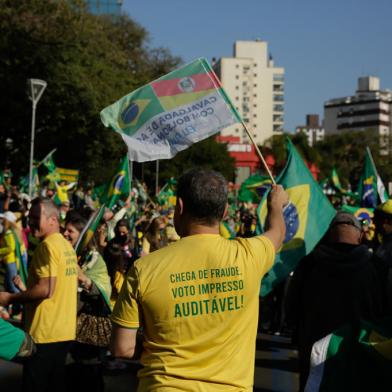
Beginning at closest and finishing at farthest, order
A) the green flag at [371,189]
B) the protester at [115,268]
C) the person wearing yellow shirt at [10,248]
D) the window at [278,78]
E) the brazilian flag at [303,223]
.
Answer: the brazilian flag at [303,223], the protester at [115,268], the person wearing yellow shirt at [10,248], the green flag at [371,189], the window at [278,78]

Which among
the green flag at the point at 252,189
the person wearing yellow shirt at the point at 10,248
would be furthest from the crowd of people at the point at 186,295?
the green flag at the point at 252,189

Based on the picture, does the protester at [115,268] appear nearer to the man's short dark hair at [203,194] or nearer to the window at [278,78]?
the man's short dark hair at [203,194]

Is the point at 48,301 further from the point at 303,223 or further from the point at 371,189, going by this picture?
the point at 371,189

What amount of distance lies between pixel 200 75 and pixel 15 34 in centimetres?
2806

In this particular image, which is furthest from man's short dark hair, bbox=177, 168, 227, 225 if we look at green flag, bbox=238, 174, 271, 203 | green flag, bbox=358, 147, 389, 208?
green flag, bbox=238, 174, 271, 203

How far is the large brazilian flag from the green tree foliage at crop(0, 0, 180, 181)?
83.6 ft

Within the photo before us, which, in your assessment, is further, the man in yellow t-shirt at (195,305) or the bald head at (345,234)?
the bald head at (345,234)

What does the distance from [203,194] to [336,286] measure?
6.38 ft

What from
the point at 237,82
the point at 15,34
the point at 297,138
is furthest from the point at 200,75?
the point at 237,82

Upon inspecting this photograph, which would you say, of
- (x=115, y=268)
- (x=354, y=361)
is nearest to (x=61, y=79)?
(x=115, y=268)

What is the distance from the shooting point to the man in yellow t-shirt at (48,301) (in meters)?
4.82

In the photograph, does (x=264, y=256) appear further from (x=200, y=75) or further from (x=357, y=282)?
(x=200, y=75)

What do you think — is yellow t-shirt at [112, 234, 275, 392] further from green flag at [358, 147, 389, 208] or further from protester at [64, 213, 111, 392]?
green flag at [358, 147, 389, 208]

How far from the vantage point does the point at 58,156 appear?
38.6 m
